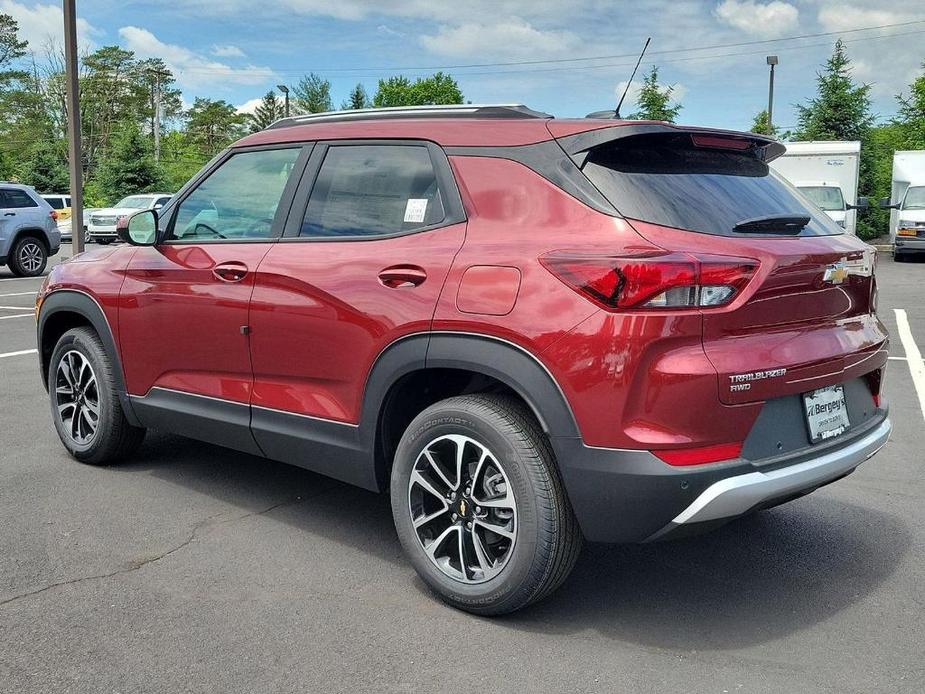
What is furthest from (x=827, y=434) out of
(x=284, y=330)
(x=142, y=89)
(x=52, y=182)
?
(x=142, y=89)

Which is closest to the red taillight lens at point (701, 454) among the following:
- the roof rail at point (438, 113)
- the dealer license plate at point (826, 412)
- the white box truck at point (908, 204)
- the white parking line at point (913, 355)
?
the dealer license plate at point (826, 412)

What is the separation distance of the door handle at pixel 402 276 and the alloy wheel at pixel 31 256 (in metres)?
16.8

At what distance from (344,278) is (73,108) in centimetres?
1341

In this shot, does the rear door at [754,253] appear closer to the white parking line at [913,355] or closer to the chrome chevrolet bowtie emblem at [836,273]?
the chrome chevrolet bowtie emblem at [836,273]

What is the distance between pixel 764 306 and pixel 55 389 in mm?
3970

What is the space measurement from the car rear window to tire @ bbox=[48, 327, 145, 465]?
2933 mm

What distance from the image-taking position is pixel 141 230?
455 cm

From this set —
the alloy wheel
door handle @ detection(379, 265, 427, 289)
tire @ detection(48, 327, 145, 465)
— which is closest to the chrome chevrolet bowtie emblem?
door handle @ detection(379, 265, 427, 289)

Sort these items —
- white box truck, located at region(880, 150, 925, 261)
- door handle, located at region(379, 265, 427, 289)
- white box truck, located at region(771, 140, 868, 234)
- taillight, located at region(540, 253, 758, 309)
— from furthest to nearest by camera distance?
white box truck, located at region(771, 140, 868, 234)
white box truck, located at region(880, 150, 925, 261)
door handle, located at region(379, 265, 427, 289)
taillight, located at region(540, 253, 758, 309)

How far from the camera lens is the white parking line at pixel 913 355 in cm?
754

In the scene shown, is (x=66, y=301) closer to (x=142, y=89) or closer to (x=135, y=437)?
(x=135, y=437)

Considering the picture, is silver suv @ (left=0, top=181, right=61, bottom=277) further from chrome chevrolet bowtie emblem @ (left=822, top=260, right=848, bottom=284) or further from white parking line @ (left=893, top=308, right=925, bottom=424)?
chrome chevrolet bowtie emblem @ (left=822, top=260, right=848, bottom=284)

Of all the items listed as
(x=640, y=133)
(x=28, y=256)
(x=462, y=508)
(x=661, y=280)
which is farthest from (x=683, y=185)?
(x=28, y=256)

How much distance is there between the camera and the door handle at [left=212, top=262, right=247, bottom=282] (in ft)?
13.2
